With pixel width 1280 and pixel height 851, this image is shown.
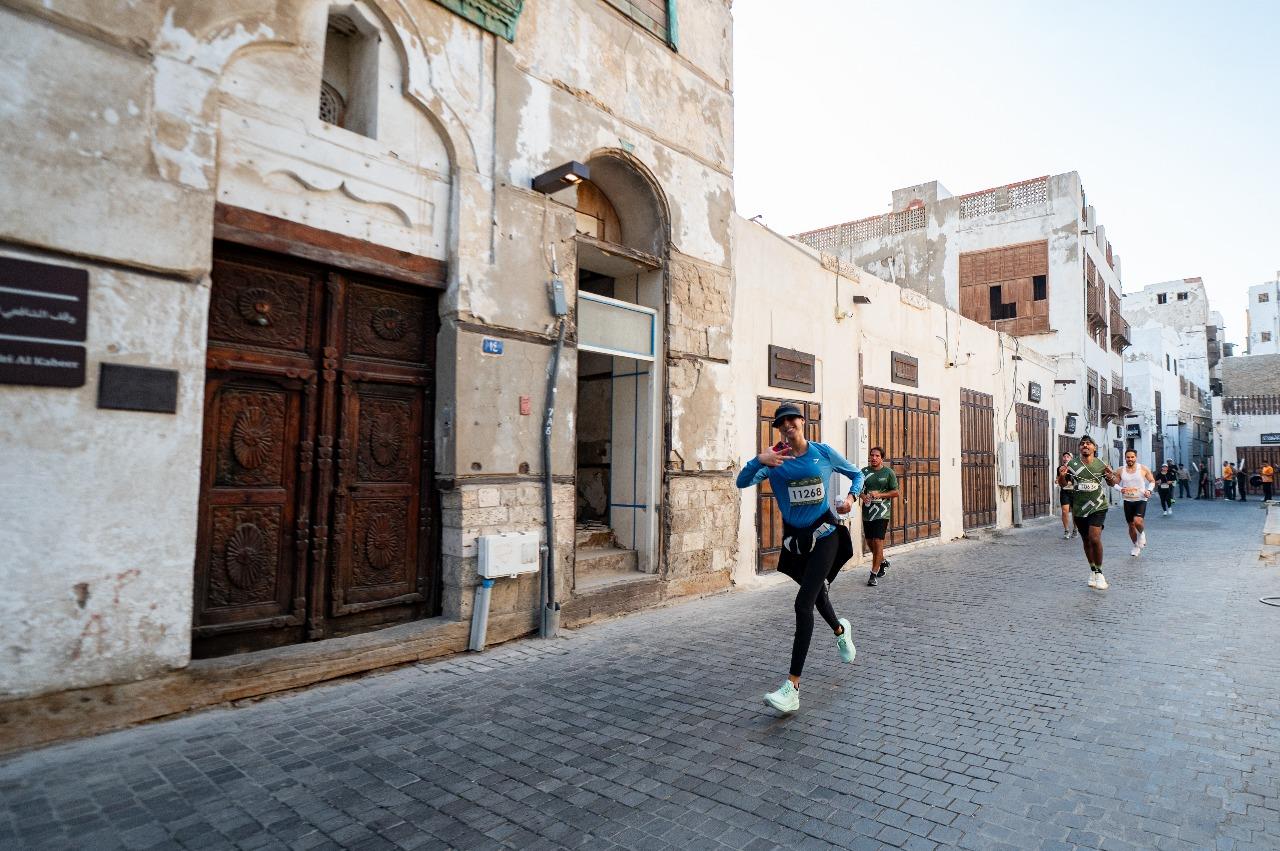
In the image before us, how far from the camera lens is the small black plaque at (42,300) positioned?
12.5ft

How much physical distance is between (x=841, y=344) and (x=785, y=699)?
8.12m

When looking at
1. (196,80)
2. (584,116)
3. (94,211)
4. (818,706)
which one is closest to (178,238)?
(94,211)

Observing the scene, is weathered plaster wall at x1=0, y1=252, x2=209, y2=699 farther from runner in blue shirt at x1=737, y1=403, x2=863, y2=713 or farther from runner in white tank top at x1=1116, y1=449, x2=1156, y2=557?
runner in white tank top at x1=1116, y1=449, x2=1156, y2=557

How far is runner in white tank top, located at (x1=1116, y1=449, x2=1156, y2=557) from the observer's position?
37.0 feet

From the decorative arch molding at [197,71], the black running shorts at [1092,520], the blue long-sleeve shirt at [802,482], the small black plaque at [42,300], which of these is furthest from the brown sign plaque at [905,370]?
the small black plaque at [42,300]

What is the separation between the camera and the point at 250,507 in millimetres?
4977

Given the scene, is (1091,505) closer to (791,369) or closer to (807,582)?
(791,369)

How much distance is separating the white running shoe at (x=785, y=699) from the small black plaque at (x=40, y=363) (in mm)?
4339

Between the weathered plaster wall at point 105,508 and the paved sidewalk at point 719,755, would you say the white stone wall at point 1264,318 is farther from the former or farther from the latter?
the weathered plaster wall at point 105,508

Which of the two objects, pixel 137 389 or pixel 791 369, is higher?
pixel 791 369

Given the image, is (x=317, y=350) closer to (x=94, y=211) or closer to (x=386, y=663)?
(x=94, y=211)

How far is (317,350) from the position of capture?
17.6ft

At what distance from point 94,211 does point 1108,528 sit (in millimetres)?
20200

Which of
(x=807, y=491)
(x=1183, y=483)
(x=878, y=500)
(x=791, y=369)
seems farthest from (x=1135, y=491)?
(x=1183, y=483)
